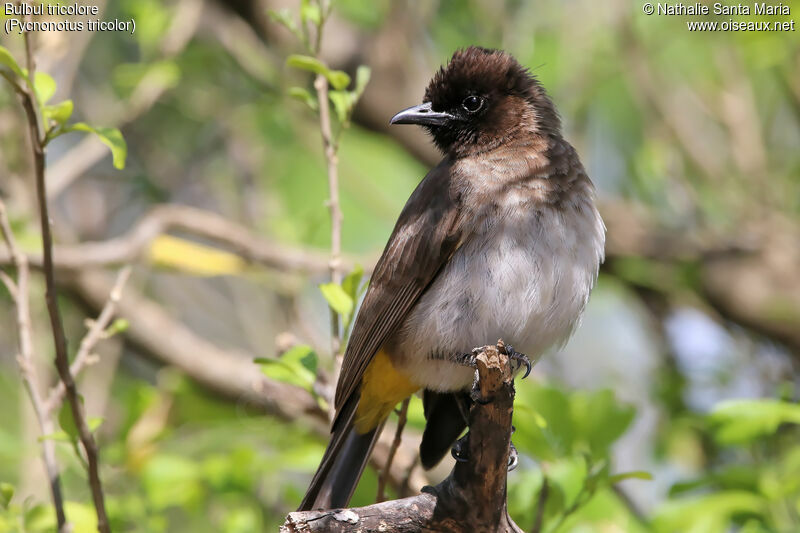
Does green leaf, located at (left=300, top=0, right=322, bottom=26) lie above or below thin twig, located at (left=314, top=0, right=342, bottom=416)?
above

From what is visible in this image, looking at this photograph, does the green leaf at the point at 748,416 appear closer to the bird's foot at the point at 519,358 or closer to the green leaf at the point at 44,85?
the bird's foot at the point at 519,358

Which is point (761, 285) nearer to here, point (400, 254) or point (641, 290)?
point (641, 290)

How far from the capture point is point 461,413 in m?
3.11

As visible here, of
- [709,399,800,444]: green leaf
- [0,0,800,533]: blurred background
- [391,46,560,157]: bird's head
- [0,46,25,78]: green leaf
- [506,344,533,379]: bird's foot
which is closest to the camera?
[0,46,25,78]: green leaf

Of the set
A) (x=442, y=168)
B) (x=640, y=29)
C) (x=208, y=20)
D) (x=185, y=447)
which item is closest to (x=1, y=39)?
(x=208, y=20)

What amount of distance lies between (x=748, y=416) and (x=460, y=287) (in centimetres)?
87

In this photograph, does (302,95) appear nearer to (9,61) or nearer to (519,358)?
(9,61)

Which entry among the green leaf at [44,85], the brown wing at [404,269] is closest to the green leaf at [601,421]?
the brown wing at [404,269]

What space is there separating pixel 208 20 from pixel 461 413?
132 inches

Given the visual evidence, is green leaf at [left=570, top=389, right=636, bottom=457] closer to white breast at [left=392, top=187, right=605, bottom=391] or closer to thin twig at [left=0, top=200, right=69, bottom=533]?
white breast at [left=392, top=187, right=605, bottom=391]

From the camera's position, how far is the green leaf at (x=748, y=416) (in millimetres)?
2621

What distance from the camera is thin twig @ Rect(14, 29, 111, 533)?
7.11 ft

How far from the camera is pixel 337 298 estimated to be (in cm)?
255

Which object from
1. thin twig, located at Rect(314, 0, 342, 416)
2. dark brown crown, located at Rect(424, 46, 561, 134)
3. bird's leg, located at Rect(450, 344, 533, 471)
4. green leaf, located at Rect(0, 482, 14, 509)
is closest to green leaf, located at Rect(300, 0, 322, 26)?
thin twig, located at Rect(314, 0, 342, 416)
